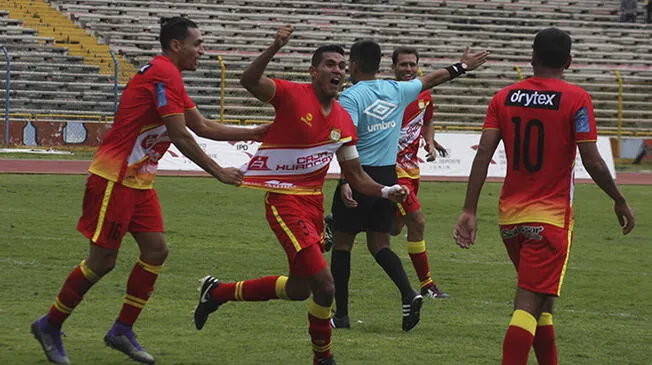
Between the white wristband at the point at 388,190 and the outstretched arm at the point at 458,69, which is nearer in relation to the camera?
the white wristband at the point at 388,190

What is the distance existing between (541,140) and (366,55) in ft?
9.70

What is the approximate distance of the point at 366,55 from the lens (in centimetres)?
954

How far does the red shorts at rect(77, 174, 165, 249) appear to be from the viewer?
25.2 ft

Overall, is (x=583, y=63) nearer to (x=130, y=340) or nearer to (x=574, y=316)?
(x=574, y=316)

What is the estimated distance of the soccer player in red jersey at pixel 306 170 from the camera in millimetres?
7711

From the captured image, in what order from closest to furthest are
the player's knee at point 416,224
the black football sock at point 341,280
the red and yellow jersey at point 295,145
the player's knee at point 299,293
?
the red and yellow jersey at point 295,145 < the player's knee at point 299,293 < the black football sock at point 341,280 < the player's knee at point 416,224

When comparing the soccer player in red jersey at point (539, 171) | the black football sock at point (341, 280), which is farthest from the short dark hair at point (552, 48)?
the black football sock at point (341, 280)

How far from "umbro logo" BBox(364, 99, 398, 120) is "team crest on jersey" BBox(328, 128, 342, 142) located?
1.67 metres

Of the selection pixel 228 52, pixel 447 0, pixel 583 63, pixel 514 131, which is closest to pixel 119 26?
pixel 228 52

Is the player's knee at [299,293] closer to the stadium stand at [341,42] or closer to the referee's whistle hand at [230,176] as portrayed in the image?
the referee's whistle hand at [230,176]

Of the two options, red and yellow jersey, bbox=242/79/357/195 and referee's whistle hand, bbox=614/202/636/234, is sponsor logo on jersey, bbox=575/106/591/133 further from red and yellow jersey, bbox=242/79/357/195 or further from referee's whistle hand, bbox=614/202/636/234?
red and yellow jersey, bbox=242/79/357/195

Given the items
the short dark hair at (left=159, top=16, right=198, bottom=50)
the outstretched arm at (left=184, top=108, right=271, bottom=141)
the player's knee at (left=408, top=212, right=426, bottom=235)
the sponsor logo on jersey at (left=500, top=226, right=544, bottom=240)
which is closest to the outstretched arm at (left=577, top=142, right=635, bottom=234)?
the sponsor logo on jersey at (left=500, top=226, right=544, bottom=240)

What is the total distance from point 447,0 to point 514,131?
3760 centimetres

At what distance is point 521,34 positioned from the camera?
42.4 metres
